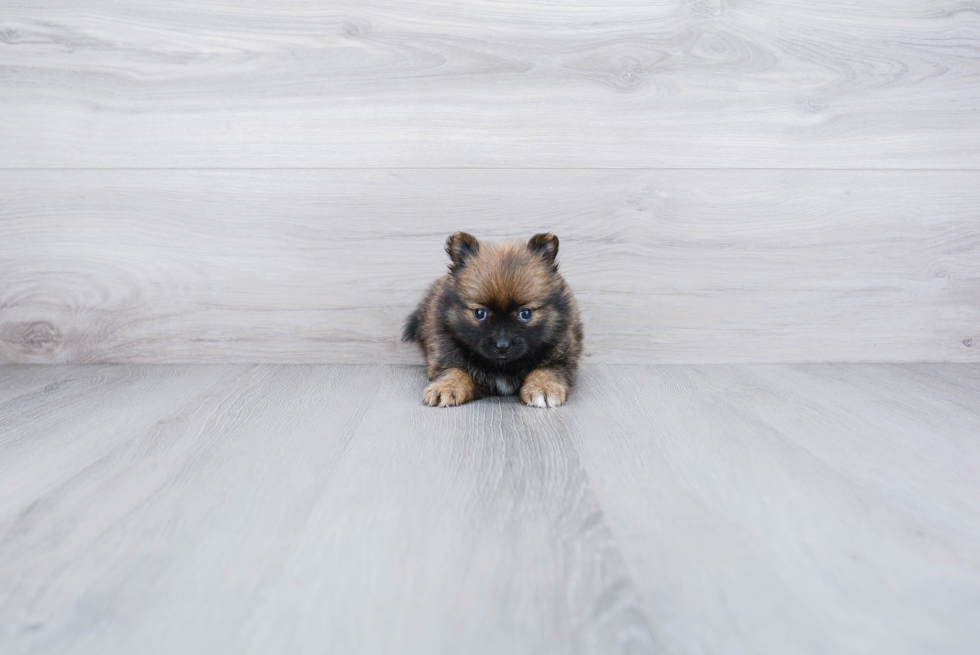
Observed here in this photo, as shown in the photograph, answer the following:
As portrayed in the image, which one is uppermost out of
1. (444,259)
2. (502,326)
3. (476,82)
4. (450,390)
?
(476,82)

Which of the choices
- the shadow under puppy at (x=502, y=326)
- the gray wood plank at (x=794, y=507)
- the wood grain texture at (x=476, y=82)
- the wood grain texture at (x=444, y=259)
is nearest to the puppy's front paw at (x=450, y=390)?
the shadow under puppy at (x=502, y=326)

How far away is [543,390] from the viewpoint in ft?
5.36

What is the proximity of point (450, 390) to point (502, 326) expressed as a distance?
0.23m

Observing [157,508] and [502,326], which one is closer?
[157,508]

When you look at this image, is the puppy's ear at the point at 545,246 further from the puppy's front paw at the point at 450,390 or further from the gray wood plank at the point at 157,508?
the gray wood plank at the point at 157,508

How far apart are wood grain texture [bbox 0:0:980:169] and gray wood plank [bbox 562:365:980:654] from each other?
2.80 ft

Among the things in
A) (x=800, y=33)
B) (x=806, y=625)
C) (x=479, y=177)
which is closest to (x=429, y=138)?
(x=479, y=177)

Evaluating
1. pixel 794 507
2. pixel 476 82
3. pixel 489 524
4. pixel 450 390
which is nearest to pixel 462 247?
pixel 450 390

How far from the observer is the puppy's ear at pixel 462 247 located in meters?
1.75

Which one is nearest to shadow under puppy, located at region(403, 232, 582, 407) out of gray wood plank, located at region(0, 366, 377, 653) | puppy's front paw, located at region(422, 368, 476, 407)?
puppy's front paw, located at region(422, 368, 476, 407)

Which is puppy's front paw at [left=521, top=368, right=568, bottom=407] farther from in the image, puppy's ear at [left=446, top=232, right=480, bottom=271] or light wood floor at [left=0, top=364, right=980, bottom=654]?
puppy's ear at [left=446, top=232, right=480, bottom=271]

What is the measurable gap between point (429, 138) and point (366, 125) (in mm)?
210

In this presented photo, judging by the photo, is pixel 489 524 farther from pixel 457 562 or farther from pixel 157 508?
pixel 157 508

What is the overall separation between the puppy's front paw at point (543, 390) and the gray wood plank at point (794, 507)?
Answer: 5cm
